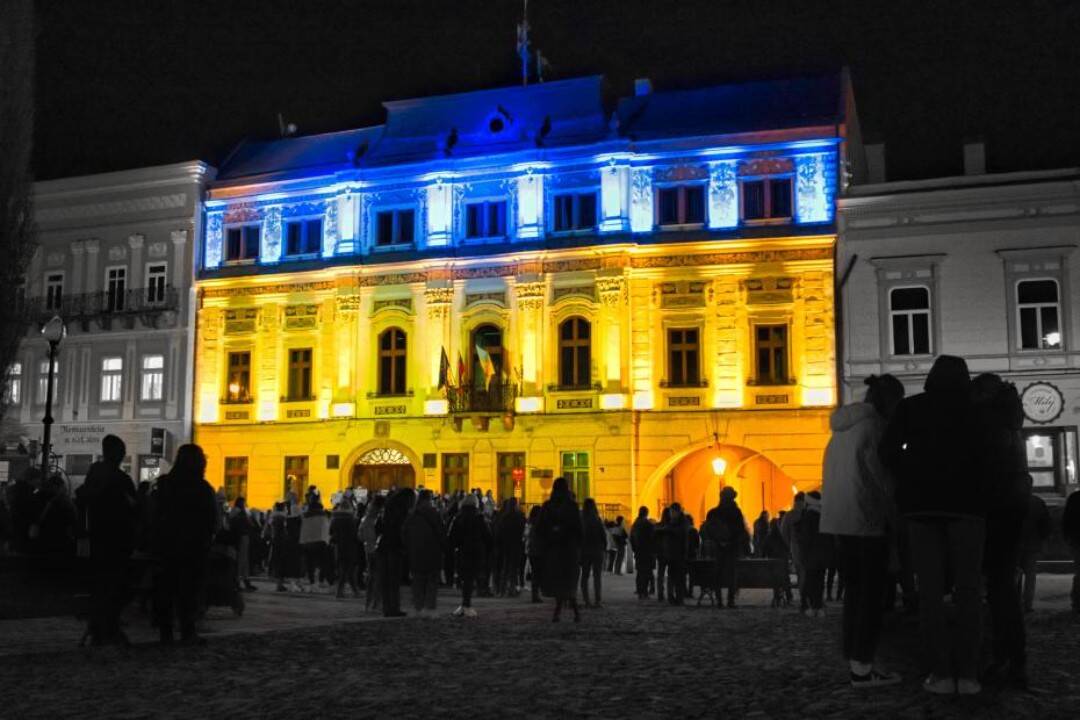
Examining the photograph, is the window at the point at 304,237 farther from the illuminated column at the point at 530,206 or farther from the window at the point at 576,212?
the window at the point at 576,212

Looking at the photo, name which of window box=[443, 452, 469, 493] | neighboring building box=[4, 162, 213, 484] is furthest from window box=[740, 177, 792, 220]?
neighboring building box=[4, 162, 213, 484]

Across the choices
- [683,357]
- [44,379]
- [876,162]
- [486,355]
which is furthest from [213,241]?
[876,162]

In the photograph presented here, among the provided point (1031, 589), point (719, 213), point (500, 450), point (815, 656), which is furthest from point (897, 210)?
point (815, 656)

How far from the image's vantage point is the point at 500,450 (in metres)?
36.7

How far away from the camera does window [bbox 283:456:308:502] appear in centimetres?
3903

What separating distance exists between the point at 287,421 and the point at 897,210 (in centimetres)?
1968

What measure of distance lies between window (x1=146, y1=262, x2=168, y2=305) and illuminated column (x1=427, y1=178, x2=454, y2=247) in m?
9.78

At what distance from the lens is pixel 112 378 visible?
4184 cm

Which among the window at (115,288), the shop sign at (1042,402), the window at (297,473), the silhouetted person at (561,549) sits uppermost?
the window at (115,288)

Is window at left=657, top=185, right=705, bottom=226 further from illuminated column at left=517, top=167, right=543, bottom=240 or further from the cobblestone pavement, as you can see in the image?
the cobblestone pavement

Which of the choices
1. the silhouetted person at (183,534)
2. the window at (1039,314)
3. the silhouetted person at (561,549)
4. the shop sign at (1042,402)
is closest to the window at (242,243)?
the window at (1039,314)

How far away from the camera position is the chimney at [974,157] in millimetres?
37000

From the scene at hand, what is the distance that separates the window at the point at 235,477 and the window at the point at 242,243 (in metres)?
6.66

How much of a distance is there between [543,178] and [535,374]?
233 inches
